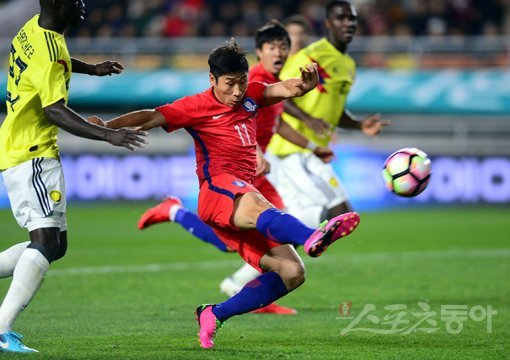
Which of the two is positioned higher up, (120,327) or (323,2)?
(323,2)

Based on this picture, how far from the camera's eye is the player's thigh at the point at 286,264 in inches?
261

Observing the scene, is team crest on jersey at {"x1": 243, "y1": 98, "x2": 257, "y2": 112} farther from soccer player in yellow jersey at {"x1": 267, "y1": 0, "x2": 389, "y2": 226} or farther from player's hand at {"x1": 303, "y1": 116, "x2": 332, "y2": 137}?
soccer player in yellow jersey at {"x1": 267, "y1": 0, "x2": 389, "y2": 226}

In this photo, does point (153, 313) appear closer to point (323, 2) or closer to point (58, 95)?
point (58, 95)

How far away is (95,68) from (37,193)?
1.23 meters

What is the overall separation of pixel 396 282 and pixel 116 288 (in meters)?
3.04

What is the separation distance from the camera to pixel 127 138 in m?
6.15

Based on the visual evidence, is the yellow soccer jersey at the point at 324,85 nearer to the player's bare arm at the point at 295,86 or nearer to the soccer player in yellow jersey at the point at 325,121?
the soccer player in yellow jersey at the point at 325,121

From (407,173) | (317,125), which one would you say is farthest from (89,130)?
(317,125)

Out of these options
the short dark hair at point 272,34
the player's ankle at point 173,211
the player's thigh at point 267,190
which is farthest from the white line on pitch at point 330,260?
the short dark hair at point 272,34

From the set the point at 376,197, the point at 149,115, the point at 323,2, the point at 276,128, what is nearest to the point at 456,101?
the point at 376,197

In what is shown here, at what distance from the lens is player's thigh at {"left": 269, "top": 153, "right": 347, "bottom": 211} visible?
9820mm

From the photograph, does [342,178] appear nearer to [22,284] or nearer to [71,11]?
[71,11]

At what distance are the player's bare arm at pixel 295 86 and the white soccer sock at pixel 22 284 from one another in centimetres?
198

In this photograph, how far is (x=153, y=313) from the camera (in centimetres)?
864
